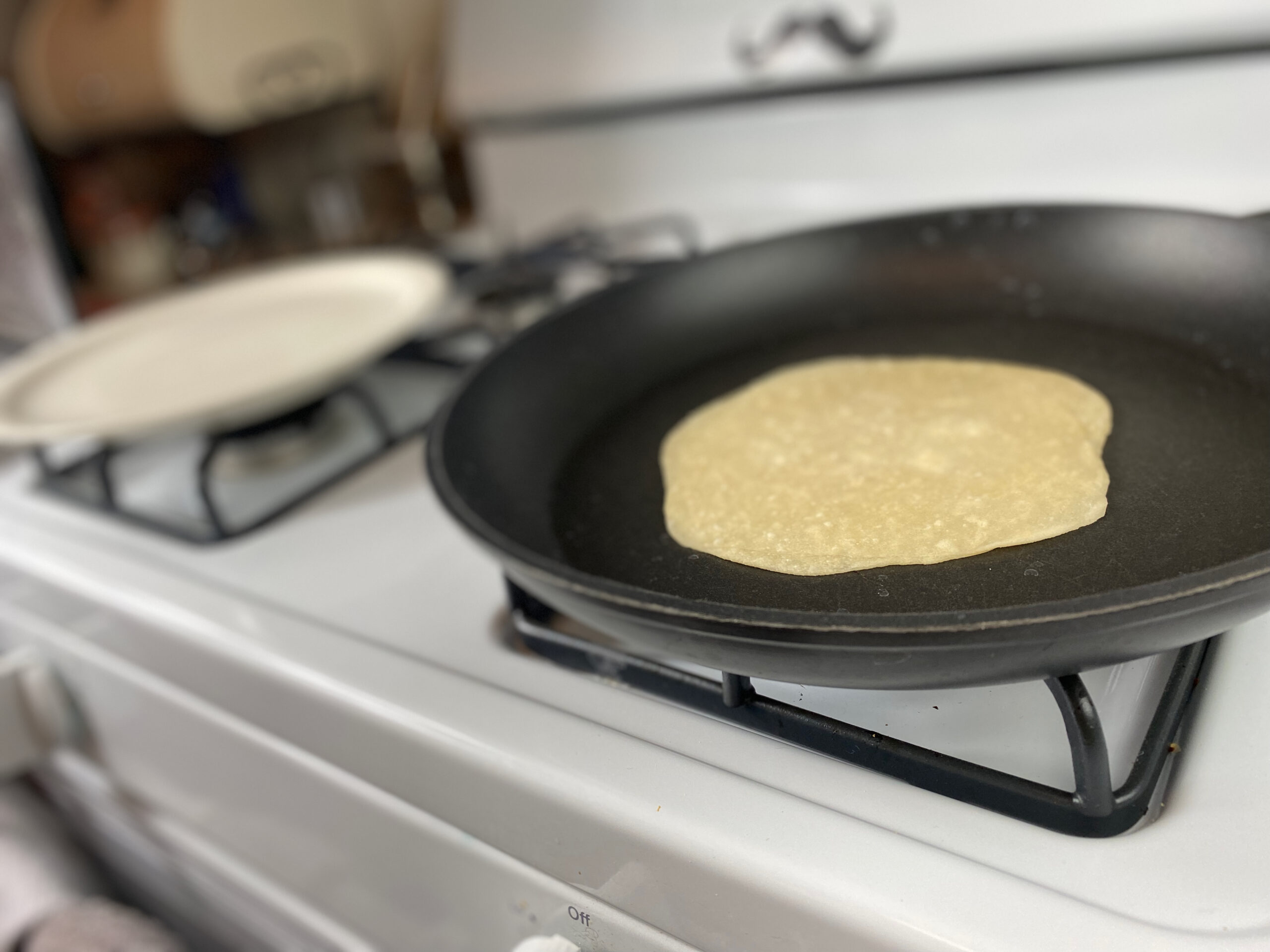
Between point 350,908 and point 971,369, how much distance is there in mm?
544

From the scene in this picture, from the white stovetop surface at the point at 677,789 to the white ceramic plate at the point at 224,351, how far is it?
0.39 feet

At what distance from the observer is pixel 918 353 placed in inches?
27.7

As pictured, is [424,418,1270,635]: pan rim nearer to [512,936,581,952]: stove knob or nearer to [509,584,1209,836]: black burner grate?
[509,584,1209,836]: black burner grate

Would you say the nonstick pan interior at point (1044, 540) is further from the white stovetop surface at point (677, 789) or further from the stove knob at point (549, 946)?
the stove knob at point (549, 946)

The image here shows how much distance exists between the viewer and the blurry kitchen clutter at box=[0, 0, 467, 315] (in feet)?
3.95

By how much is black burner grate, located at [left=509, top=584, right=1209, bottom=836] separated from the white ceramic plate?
34cm

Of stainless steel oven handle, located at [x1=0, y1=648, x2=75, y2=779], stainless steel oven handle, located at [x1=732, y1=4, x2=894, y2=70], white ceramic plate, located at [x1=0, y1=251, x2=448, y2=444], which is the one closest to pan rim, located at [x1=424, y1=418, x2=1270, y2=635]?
white ceramic plate, located at [x1=0, y1=251, x2=448, y2=444]

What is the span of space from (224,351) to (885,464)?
1.94ft

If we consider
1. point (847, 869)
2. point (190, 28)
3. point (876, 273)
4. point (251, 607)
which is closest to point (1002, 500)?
point (847, 869)

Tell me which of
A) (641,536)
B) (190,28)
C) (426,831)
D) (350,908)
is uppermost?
(190,28)

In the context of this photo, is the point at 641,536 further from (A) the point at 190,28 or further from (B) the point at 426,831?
(A) the point at 190,28

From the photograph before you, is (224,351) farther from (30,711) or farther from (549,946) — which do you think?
(549,946)

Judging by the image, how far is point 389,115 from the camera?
57.2 inches

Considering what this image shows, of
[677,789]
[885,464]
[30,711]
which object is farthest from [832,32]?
[30,711]
